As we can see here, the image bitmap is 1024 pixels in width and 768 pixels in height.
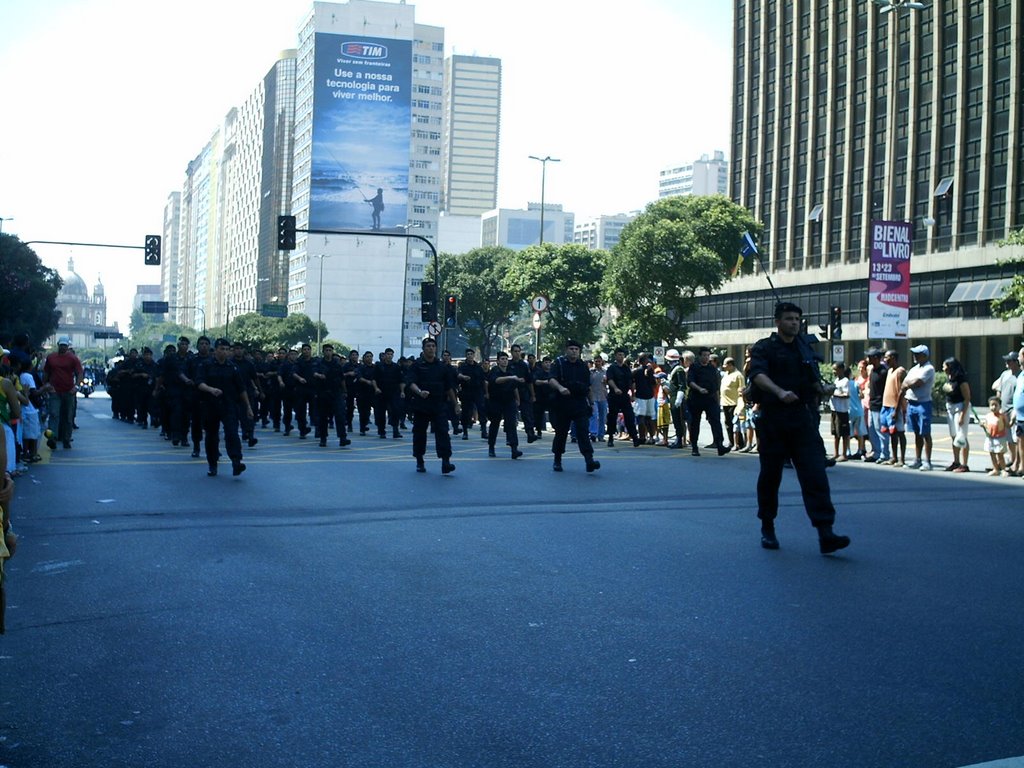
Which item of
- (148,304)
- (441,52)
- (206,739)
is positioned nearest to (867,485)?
(206,739)

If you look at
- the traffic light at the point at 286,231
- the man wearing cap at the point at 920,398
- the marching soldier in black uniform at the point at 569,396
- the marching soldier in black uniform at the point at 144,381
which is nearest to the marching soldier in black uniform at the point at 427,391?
the marching soldier in black uniform at the point at 569,396

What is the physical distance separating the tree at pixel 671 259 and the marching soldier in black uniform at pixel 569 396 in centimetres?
3650

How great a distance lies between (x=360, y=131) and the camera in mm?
138375

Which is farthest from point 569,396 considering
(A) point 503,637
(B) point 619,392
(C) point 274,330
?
(C) point 274,330

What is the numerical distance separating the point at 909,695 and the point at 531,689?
5.01 ft

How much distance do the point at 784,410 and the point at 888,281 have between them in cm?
1604

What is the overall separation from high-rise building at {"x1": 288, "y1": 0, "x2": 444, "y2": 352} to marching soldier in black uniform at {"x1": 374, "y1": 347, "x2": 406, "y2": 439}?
109651 mm

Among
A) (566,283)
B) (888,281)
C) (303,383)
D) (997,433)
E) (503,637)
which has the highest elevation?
(566,283)

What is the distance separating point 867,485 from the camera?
49.3 ft

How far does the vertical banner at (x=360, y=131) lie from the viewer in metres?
137

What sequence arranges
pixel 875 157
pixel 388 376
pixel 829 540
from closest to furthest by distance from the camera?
pixel 829 540 < pixel 388 376 < pixel 875 157

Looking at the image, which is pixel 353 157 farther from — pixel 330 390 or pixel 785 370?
pixel 785 370

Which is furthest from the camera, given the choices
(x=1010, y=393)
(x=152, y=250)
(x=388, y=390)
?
(x=152, y=250)

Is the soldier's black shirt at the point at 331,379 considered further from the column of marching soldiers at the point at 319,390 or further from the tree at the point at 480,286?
the tree at the point at 480,286
